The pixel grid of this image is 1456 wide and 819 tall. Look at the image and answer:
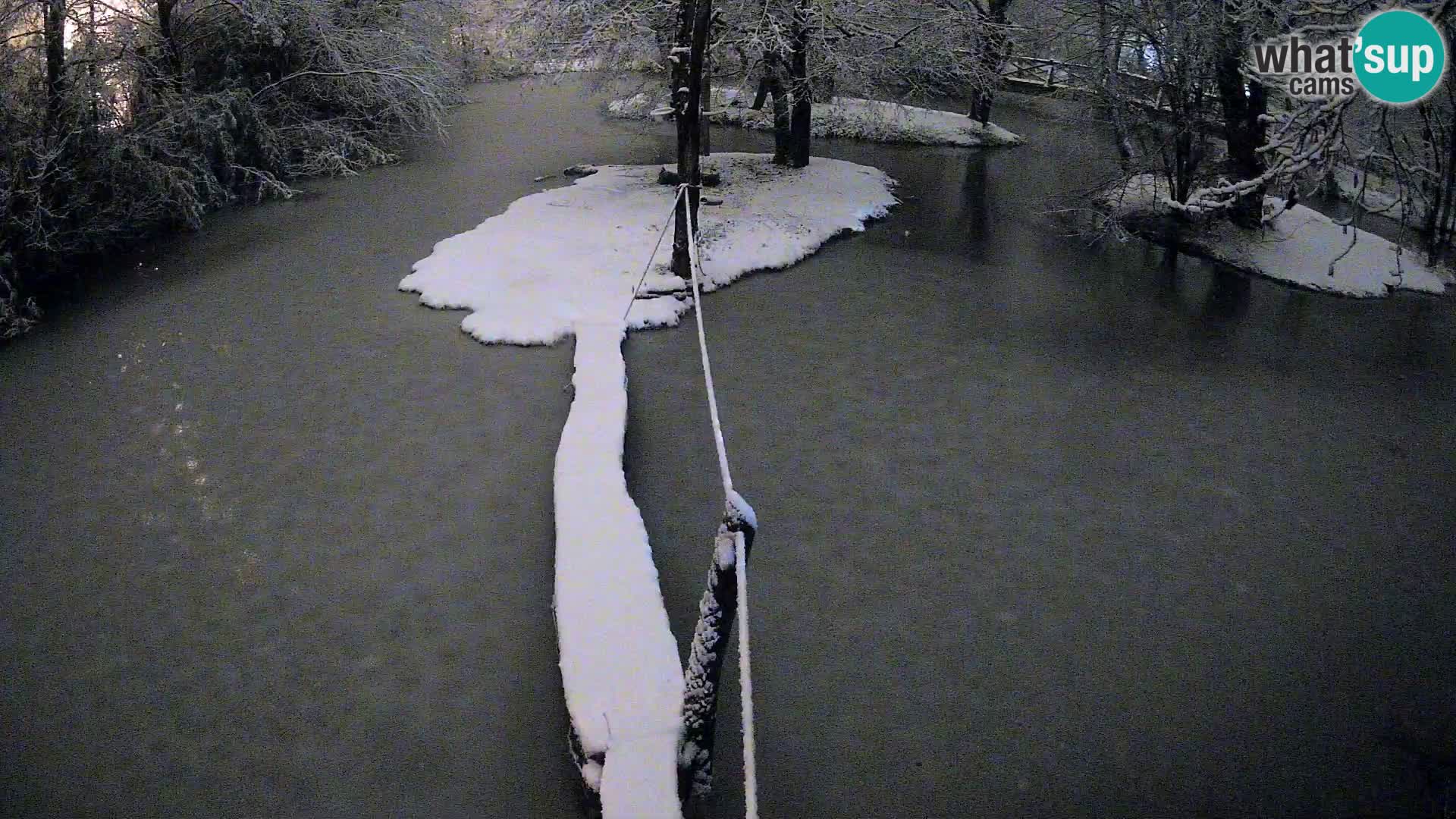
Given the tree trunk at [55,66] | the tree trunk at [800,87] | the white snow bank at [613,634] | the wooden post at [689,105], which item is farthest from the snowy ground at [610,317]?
the tree trunk at [55,66]

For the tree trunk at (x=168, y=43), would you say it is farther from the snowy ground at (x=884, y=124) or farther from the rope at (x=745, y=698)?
the rope at (x=745, y=698)

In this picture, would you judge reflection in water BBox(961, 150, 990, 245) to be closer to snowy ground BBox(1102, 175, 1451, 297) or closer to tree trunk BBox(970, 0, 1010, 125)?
tree trunk BBox(970, 0, 1010, 125)

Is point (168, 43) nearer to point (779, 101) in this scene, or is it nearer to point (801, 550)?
point (779, 101)

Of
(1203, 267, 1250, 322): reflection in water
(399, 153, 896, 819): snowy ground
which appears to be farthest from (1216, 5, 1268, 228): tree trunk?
(399, 153, 896, 819): snowy ground

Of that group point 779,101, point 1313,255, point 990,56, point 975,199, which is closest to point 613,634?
point 1313,255

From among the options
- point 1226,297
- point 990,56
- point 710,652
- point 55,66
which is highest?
point 990,56
